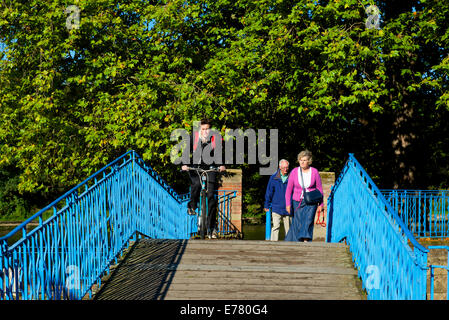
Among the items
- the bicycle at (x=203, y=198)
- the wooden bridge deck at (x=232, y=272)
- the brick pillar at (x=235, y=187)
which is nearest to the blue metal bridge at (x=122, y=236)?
the wooden bridge deck at (x=232, y=272)

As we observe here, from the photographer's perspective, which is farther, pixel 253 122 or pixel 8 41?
pixel 253 122

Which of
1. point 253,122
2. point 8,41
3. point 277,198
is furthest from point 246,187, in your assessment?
point 277,198

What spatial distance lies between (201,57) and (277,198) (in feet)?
27.1

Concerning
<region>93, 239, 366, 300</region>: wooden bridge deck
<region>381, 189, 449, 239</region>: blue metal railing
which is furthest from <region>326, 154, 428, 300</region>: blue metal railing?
<region>381, 189, 449, 239</region>: blue metal railing

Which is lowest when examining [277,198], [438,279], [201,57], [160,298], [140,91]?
[438,279]

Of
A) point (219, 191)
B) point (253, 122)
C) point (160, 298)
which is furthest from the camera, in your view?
point (253, 122)

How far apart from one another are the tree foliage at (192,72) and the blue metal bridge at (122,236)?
526cm

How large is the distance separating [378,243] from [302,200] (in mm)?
2913

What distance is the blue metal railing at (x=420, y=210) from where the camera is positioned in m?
13.0

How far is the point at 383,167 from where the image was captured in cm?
2100

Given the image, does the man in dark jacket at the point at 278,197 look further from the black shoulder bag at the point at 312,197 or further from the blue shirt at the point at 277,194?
the black shoulder bag at the point at 312,197

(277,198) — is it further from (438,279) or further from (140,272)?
(140,272)

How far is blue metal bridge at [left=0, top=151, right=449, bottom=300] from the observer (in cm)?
412

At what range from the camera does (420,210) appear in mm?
13062
